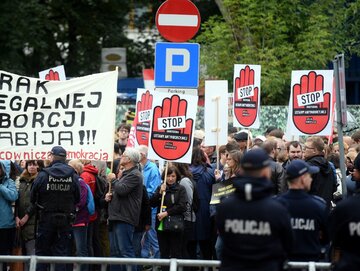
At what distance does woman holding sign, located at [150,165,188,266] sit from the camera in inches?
590

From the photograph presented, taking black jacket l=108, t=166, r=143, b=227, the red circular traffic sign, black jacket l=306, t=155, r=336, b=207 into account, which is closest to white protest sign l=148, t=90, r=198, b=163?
black jacket l=108, t=166, r=143, b=227

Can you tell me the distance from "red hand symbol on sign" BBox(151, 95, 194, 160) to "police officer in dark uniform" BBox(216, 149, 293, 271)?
5638mm

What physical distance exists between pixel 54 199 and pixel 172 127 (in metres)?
1.84

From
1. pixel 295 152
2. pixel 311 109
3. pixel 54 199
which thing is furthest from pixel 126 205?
pixel 311 109

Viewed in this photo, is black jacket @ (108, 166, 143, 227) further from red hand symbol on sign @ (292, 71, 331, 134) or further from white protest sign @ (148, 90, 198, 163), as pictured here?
red hand symbol on sign @ (292, 71, 331, 134)

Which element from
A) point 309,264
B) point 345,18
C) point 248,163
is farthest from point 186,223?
point 345,18

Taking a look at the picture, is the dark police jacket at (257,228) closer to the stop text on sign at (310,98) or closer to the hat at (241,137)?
the hat at (241,137)

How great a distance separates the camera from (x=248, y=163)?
9531 mm

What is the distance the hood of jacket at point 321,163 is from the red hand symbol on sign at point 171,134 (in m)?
1.75

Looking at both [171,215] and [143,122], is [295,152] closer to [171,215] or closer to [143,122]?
[171,215]

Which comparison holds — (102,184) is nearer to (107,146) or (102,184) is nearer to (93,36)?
(107,146)

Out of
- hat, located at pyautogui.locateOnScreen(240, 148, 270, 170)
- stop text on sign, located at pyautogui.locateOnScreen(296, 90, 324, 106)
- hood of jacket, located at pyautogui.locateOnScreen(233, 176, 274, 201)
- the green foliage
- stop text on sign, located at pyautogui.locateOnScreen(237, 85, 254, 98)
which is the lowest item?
hood of jacket, located at pyautogui.locateOnScreen(233, 176, 274, 201)

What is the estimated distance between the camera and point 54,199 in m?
14.8

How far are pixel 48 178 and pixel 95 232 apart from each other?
209 centimetres
